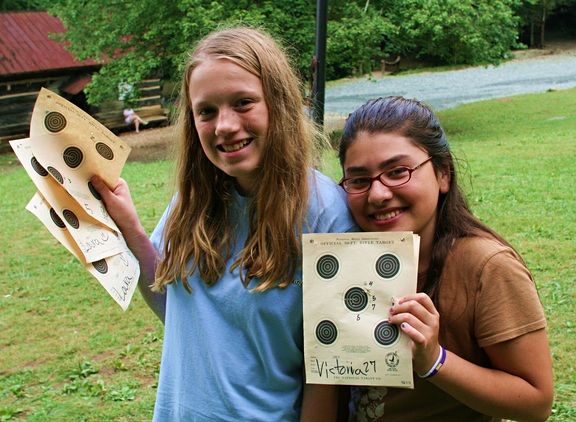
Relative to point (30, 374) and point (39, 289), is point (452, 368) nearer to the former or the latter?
point (30, 374)

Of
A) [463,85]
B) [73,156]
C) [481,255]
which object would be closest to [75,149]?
[73,156]

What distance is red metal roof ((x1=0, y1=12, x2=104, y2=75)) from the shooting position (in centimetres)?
1580

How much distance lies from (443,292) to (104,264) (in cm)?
84

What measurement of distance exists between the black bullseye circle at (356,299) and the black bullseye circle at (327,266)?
0.05m

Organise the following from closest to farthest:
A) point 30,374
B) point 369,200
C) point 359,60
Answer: point 369,200 < point 30,374 < point 359,60

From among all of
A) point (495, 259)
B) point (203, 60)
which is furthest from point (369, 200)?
point (203, 60)

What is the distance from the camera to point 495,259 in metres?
1.41

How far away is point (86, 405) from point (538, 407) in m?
2.87

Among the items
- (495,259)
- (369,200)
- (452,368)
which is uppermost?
(369,200)

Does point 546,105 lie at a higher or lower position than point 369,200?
lower

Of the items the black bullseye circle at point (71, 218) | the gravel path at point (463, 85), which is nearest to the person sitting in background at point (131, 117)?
the gravel path at point (463, 85)

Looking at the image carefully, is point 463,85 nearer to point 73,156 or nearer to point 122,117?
point 122,117

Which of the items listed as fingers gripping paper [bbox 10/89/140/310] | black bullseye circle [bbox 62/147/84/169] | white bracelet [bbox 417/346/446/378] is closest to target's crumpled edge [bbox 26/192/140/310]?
fingers gripping paper [bbox 10/89/140/310]

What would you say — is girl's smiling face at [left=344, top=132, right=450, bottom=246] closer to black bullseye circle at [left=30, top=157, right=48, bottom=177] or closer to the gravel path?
black bullseye circle at [left=30, top=157, right=48, bottom=177]
